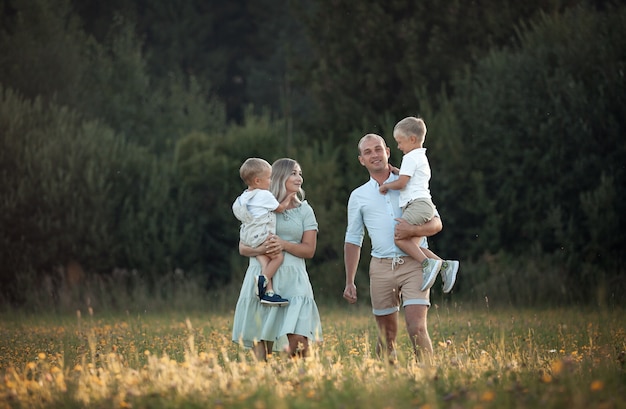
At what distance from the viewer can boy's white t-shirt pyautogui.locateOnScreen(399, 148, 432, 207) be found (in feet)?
27.9

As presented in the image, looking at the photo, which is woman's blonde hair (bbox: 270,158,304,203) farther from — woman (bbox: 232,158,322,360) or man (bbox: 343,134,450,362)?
man (bbox: 343,134,450,362)

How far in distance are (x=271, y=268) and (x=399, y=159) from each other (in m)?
12.7

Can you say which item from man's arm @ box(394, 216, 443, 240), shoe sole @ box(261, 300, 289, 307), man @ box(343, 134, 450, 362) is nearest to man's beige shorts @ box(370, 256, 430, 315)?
man @ box(343, 134, 450, 362)

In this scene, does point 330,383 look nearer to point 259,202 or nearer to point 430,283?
point 430,283

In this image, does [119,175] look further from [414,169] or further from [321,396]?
[321,396]

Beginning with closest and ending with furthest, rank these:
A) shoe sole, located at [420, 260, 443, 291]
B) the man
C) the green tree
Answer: shoe sole, located at [420, 260, 443, 291] → the man → the green tree

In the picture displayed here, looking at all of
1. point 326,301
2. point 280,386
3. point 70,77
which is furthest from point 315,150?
point 280,386

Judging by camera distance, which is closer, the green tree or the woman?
the woman

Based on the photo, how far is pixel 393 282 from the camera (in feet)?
28.2

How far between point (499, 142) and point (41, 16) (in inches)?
712

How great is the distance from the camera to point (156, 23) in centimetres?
4053

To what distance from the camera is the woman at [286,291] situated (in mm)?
8406

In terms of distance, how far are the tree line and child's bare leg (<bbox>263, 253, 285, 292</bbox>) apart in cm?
929

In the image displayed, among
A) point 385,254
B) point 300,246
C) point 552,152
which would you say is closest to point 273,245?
point 300,246
